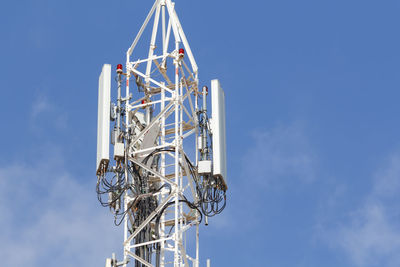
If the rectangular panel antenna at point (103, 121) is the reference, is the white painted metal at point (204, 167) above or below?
below

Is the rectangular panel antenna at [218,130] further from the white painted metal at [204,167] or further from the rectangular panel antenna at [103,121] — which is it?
the rectangular panel antenna at [103,121]

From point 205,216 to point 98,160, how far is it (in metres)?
5.32

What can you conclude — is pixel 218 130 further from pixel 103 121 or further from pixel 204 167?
pixel 103 121

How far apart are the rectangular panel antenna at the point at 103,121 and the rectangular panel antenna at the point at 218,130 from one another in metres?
4.70

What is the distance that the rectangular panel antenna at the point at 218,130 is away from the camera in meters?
42.7

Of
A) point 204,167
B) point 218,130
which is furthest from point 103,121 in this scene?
point 218,130

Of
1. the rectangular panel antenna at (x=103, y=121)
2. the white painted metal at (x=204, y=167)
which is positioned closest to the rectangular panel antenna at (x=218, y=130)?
the white painted metal at (x=204, y=167)

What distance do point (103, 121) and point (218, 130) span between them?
516cm

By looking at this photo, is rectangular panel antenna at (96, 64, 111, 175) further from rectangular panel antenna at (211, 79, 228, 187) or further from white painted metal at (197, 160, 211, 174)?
rectangular panel antenna at (211, 79, 228, 187)

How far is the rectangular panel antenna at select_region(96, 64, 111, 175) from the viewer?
42469mm

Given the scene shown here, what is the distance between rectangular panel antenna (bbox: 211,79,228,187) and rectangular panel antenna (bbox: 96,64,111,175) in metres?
4.70

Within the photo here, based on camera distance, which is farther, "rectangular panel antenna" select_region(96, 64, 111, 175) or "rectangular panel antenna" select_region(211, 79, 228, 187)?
"rectangular panel antenna" select_region(211, 79, 228, 187)

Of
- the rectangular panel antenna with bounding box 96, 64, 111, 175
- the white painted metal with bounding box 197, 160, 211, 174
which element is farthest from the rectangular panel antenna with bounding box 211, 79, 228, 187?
the rectangular panel antenna with bounding box 96, 64, 111, 175

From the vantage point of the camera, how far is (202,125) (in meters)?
44.2
